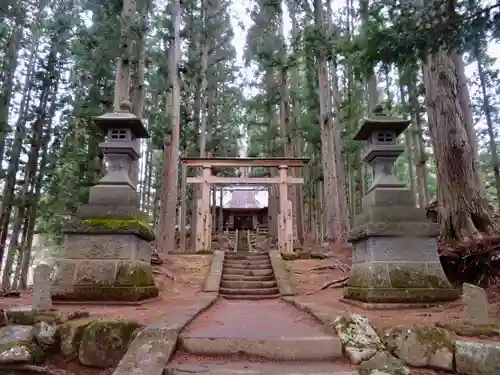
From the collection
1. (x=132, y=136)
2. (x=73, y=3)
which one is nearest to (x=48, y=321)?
(x=132, y=136)

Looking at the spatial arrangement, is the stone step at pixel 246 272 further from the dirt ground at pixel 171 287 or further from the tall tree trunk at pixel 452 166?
the tall tree trunk at pixel 452 166

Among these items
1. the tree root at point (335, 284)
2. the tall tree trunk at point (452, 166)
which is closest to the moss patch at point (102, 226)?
the tree root at point (335, 284)

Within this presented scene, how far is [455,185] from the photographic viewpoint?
19.6ft

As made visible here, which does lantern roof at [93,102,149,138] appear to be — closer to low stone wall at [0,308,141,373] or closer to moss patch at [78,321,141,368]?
low stone wall at [0,308,141,373]

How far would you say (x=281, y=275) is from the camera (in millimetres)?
8039

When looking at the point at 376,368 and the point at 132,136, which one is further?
the point at 132,136

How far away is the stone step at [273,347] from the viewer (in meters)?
2.93

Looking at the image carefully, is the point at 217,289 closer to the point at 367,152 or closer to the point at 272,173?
the point at 367,152

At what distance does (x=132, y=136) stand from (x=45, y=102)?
32.1 ft

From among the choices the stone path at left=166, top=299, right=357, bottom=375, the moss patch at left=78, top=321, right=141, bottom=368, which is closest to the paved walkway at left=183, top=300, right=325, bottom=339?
the stone path at left=166, top=299, right=357, bottom=375

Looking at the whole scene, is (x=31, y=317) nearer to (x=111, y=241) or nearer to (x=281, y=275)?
(x=111, y=241)

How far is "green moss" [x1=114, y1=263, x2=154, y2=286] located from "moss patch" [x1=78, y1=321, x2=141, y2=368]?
1947mm

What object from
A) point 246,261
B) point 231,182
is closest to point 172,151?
point 231,182

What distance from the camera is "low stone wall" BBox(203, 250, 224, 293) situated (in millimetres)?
7140
